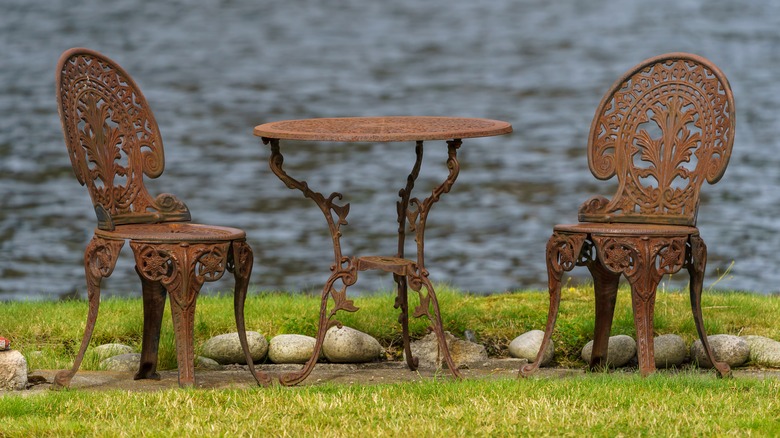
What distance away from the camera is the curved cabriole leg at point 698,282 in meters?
6.74

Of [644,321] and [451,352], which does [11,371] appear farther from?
[644,321]

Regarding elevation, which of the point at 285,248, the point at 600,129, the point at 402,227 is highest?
the point at 600,129

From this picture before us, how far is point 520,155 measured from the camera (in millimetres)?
18484

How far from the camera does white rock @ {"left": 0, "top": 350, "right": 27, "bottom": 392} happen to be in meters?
6.45

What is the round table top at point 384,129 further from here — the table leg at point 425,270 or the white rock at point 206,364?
the white rock at point 206,364

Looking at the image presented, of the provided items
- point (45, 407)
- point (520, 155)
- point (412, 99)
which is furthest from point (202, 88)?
point (45, 407)

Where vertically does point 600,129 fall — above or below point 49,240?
above

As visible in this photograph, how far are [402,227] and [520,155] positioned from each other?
11.4 meters

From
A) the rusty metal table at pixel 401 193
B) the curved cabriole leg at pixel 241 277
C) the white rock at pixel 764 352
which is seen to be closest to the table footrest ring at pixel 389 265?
the rusty metal table at pixel 401 193

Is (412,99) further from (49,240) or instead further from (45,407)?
(45,407)

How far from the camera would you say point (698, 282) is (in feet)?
22.3

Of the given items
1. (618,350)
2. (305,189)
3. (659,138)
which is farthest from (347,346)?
(659,138)

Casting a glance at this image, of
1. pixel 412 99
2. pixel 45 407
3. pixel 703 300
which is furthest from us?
pixel 412 99

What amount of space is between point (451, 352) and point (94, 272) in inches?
83.7
